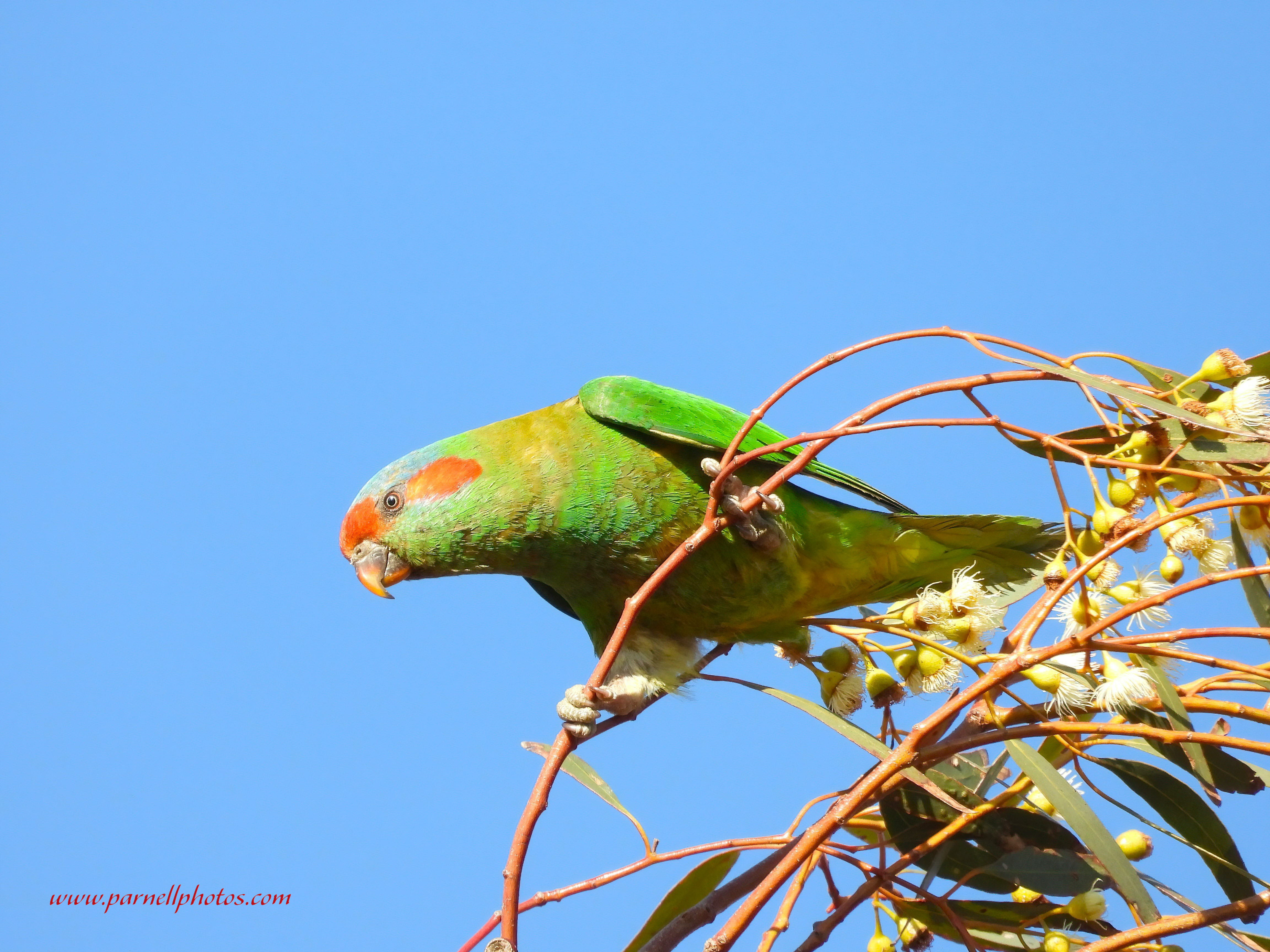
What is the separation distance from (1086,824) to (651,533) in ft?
6.11

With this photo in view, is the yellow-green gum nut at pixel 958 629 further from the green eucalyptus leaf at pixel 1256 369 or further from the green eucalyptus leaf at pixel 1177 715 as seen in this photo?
the green eucalyptus leaf at pixel 1256 369

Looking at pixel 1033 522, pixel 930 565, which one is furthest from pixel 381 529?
pixel 1033 522

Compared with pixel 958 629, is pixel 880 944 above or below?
below

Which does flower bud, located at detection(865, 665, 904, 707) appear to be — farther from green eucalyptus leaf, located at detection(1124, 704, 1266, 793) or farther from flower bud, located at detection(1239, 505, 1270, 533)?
flower bud, located at detection(1239, 505, 1270, 533)

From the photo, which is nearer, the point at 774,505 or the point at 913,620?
the point at 913,620

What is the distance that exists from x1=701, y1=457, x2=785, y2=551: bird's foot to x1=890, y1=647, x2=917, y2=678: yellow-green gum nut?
802 mm

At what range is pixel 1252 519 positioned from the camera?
7.13 feet

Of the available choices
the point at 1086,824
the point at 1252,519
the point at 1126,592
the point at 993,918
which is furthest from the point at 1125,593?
the point at 993,918

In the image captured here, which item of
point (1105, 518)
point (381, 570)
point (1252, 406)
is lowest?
point (1105, 518)

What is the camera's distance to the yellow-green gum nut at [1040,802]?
260 cm

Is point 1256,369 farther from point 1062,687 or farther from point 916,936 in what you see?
point 916,936

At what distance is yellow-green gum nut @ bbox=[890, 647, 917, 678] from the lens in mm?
2479

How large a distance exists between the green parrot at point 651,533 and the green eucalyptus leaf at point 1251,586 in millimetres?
1149

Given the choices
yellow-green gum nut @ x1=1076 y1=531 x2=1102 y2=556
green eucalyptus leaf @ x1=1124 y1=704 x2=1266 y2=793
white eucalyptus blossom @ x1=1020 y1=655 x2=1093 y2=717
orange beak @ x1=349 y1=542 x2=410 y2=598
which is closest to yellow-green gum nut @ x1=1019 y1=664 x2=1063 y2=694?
white eucalyptus blossom @ x1=1020 y1=655 x2=1093 y2=717
